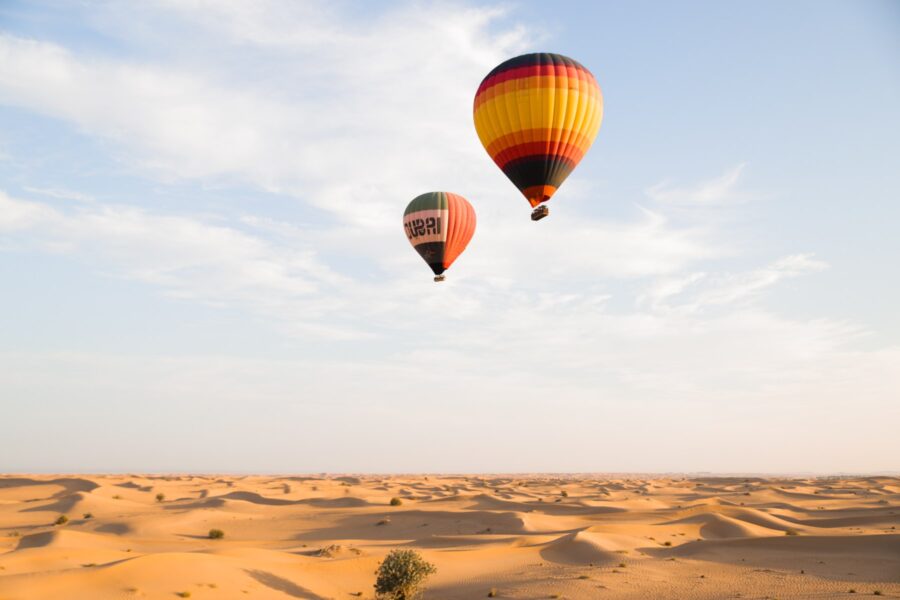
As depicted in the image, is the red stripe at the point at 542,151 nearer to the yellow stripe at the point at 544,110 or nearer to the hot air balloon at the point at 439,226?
the yellow stripe at the point at 544,110

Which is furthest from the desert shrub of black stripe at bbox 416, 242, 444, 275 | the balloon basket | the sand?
black stripe at bbox 416, 242, 444, 275

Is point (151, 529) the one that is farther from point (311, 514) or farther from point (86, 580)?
point (86, 580)

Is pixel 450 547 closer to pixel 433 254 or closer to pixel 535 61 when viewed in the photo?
pixel 433 254

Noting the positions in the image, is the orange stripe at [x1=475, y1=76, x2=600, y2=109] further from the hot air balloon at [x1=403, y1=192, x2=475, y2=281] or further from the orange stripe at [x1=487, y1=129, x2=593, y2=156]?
the hot air balloon at [x1=403, y1=192, x2=475, y2=281]

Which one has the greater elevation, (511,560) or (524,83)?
(524,83)

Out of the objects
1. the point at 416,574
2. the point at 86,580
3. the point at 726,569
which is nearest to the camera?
the point at 86,580

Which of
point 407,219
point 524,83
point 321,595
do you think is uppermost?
point 524,83

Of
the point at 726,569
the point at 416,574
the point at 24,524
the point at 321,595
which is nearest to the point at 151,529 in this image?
the point at 24,524
